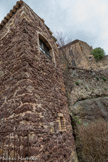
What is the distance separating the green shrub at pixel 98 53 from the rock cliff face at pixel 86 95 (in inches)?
452

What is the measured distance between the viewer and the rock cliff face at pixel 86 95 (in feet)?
19.4

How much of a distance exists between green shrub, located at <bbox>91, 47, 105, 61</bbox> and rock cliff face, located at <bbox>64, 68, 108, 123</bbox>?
452 inches

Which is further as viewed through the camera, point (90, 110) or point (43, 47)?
point (90, 110)

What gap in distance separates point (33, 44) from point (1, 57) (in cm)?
144

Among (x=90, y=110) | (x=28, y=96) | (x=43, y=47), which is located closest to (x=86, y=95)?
(x=90, y=110)

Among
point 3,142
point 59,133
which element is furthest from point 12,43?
point 59,133

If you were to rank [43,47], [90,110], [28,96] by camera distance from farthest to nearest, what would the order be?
[90,110], [43,47], [28,96]

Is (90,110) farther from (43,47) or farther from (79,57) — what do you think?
(79,57)

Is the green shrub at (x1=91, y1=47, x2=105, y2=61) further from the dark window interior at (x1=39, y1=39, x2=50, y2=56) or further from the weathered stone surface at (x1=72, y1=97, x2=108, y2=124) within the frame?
the dark window interior at (x1=39, y1=39, x2=50, y2=56)

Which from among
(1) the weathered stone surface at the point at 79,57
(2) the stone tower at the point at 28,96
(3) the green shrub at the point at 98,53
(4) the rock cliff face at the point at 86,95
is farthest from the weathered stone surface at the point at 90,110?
(3) the green shrub at the point at 98,53

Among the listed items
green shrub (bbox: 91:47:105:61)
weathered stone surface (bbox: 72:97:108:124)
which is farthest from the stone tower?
green shrub (bbox: 91:47:105:61)

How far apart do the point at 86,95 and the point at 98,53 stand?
1502 cm

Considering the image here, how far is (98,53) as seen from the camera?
19.2 metres

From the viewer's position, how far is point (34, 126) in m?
2.27
